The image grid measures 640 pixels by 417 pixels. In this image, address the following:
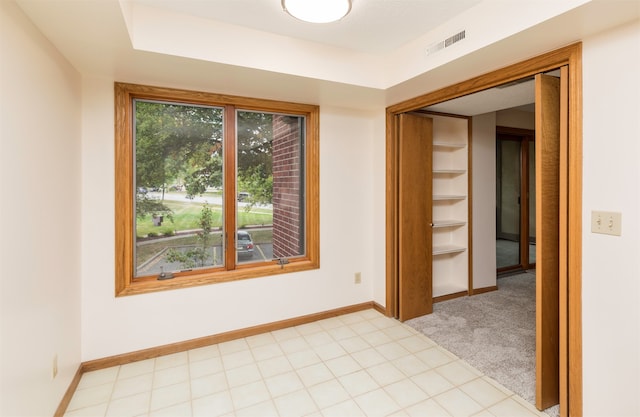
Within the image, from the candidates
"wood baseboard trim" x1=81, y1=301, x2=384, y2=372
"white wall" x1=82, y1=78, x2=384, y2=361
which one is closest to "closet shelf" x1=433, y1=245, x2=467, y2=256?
"white wall" x1=82, y1=78, x2=384, y2=361

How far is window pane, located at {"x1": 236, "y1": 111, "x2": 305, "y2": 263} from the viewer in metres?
3.00

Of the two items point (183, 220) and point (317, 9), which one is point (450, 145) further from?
point (183, 220)

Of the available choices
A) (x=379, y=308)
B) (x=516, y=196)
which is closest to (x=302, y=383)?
(x=379, y=308)

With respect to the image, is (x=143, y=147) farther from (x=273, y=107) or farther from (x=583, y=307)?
(x=583, y=307)

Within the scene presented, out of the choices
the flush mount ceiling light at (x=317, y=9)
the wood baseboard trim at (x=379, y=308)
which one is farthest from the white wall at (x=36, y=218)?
the wood baseboard trim at (x=379, y=308)

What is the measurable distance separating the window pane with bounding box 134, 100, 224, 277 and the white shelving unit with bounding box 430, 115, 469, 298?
2506 millimetres

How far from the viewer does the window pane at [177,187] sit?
8.63 ft

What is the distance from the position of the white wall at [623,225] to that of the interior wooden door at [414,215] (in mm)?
1580

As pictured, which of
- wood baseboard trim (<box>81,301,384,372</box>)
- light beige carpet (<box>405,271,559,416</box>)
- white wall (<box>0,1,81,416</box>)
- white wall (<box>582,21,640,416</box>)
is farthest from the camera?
wood baseboard trim (<box>81,301,384,372</box>)

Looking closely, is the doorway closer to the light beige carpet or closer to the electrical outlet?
the light beige carpet

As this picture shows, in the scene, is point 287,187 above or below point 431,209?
above

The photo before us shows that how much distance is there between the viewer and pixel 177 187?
2738 millimetres

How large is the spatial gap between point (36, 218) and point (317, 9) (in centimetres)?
184

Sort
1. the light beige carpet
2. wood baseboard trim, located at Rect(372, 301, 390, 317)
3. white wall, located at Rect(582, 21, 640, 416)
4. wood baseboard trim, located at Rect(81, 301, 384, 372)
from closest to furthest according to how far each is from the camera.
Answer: white wall, located at Rect(582, 21, 640, 416)
the light beige carpet
wood baseboard trim, located at Rect(81, 301, 384, 372)
wood baseboard trim, located at Rect(372, 301, 390, 317)
